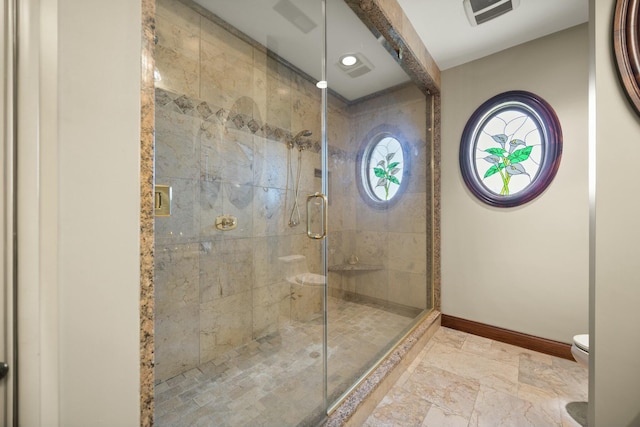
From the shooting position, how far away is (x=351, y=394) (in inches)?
55.2

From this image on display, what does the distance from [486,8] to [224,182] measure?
2.23 metres

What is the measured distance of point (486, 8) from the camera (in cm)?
173

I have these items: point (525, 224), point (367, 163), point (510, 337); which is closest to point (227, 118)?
point (367, 163)

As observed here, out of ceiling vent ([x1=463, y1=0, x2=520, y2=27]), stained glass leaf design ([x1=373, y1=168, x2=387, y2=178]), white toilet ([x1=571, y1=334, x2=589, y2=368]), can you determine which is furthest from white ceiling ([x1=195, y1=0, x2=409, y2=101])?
white toilet ([x1=571, y1=334, x2=589, y2=368])

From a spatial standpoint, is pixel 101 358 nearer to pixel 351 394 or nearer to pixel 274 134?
pixel 351 394

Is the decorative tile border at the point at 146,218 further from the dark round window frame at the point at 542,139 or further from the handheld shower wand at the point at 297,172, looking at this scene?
the dark round window frame at the point at 542,139

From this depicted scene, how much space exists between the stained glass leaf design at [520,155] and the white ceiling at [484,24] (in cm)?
91

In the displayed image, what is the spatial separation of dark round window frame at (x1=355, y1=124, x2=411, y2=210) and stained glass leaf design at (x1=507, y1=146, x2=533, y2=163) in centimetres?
88

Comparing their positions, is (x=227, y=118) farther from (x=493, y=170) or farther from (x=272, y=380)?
(x=493, y=170)

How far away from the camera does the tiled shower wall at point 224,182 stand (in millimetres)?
1532

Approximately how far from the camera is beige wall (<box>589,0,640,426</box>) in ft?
2.85

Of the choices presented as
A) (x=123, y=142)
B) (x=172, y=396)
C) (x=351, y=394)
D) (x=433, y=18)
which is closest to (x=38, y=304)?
(x=123, y=142)

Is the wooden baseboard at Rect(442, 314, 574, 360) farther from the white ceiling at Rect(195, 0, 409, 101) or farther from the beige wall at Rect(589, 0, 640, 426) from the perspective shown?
the white ceiling at Rect(195, 0, 409, 101)

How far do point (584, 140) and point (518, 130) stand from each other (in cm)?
43
